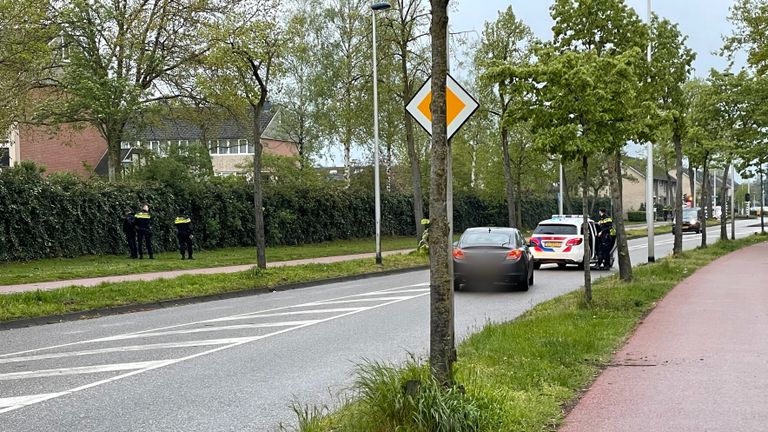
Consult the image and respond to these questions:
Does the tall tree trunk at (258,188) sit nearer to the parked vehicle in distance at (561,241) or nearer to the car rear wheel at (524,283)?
the car rear wheel at (524,283)

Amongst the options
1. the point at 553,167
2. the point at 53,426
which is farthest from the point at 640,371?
the point at 553,167

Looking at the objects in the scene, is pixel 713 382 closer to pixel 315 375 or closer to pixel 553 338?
pixel 553 338

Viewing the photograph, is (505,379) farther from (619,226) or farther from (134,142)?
(134,142)

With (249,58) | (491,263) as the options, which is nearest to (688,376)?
(491,263)

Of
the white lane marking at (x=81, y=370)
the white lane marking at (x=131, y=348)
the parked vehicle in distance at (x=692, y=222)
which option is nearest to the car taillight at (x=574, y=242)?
the white lane marking at (x=131, y=348)

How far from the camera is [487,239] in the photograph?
17.5 m

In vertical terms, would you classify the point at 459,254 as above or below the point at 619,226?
below

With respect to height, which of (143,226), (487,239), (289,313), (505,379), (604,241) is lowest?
(289,313)

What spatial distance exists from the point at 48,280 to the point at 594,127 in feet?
41.5

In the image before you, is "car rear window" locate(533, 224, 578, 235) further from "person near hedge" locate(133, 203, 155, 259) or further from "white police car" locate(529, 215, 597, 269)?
"person near hedge" locate(133, 203, 155, 259)

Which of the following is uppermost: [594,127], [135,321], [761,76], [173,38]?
[173,38]

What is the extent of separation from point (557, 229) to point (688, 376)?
15994mm

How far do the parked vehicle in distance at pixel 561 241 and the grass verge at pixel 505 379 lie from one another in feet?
32.6

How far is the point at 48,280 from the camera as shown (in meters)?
17.5
